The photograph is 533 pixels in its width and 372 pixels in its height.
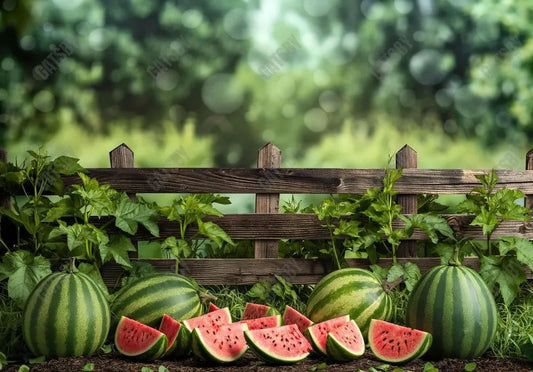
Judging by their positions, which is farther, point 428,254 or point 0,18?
point 428,254

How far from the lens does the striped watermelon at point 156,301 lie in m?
3.42

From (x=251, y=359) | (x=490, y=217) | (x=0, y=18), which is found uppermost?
(x=0, y=18)

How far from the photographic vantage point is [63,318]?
314 centimetres

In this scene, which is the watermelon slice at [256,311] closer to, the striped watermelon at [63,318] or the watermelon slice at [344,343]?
the watermelon slice at [344,343]

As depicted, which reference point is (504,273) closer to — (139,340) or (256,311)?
(256,311)

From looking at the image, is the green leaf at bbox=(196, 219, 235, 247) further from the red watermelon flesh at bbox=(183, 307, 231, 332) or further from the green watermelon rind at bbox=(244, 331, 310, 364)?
the green watermelon rind at bbox=(244, 331, 310, 364)

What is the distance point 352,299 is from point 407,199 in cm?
135

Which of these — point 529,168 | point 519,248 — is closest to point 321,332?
point 519,248

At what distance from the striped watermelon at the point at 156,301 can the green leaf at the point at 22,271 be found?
64 cm

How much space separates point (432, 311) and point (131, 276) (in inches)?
82.0

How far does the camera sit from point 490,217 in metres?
4.38

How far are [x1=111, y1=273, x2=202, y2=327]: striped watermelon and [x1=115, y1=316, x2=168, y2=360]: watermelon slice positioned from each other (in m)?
0.10

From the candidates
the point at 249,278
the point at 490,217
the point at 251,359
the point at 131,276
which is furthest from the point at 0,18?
the point at 490,217

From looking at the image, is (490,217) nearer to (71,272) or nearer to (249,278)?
(249,278)
